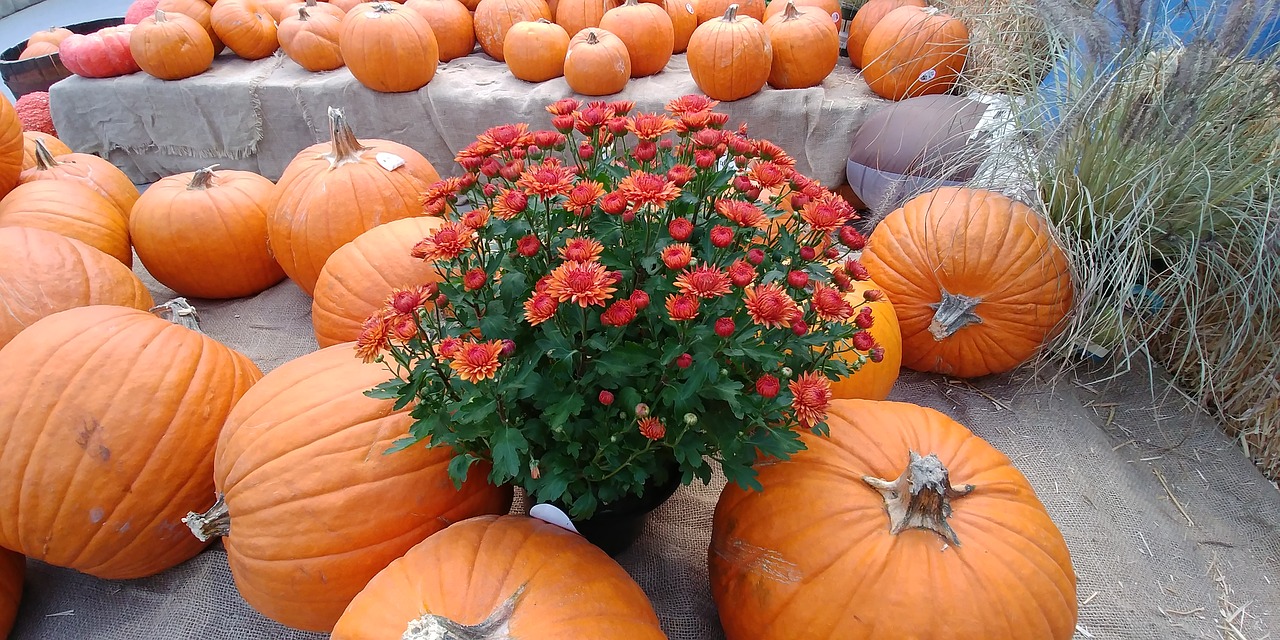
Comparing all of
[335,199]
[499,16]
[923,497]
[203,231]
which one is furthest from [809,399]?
[499,16]

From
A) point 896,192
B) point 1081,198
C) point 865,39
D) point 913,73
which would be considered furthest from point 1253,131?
point 865,39

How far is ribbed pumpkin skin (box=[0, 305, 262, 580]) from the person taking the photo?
1.17m

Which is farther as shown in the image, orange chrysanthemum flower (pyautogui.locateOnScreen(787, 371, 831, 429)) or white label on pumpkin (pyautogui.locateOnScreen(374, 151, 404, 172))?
white label on pumpkin (pyautogui.locateOnScreen(374, 151, 404, 172))

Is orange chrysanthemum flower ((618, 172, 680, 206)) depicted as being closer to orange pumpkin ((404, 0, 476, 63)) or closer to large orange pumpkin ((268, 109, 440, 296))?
large orange pumpkin ((268, 109, 440, 296))

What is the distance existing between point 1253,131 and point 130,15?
5.27 meters

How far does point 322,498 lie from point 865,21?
3.14 metres

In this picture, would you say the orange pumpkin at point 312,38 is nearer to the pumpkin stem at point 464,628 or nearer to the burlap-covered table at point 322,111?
the burlap-covered table at point 322,111

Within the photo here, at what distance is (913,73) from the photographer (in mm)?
2738

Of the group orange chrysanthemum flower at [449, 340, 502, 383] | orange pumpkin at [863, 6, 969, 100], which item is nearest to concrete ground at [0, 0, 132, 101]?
orange pumpkin at [863, 6, 969, 100]

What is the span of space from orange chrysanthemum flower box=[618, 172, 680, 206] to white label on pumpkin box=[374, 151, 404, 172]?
1511mm

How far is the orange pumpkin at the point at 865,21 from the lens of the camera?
9.91 feet

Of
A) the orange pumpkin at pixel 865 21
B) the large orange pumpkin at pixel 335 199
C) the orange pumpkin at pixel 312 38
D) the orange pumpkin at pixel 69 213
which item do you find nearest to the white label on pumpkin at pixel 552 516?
the large orange pumpkin at pixel 335 199

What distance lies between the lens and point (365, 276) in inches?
64.5

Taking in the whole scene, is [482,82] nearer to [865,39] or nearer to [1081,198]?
[865,39]
